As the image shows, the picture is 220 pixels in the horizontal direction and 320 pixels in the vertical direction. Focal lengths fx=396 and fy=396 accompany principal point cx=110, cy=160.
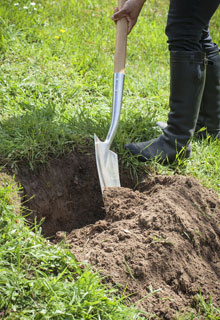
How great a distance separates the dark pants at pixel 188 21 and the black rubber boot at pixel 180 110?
58 millimetres

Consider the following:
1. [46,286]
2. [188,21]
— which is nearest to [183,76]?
[188,21]

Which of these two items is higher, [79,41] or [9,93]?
[79,41]

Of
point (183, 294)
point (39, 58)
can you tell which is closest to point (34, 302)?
point (183, 294)

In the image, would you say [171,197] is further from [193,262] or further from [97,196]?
[97,196]

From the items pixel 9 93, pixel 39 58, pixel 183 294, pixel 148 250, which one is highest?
pixel 39 58

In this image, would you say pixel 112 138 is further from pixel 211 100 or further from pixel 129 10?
pixel 211 100

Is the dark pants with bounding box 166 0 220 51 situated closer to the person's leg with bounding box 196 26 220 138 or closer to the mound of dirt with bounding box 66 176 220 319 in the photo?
the person's leg with bounding box 196 26 220 138

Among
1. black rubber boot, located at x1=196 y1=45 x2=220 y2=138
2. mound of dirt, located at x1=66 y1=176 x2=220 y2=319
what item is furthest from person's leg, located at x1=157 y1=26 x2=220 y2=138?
mound of dirt, located at x1=66 y1=176 x2=220 y2=319

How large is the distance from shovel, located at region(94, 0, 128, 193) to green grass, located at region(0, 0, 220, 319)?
0.20 metres

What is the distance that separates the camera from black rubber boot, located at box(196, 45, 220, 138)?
2.82 m

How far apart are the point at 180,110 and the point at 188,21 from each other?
54 cm

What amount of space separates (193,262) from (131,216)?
39 cm

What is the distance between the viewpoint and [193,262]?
1.88m

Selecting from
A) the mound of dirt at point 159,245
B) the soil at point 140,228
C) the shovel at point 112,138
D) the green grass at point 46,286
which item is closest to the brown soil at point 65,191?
the soil at point 140,228
